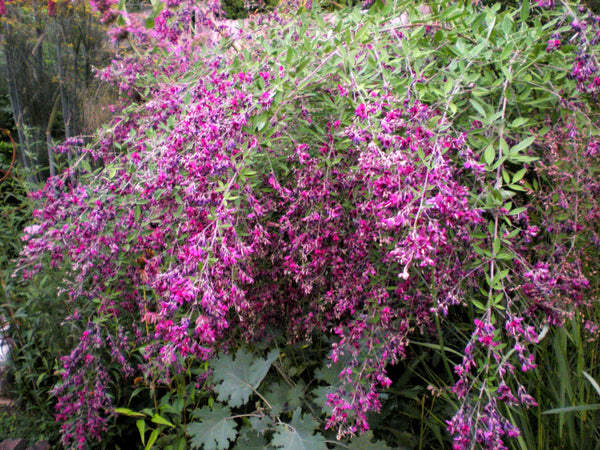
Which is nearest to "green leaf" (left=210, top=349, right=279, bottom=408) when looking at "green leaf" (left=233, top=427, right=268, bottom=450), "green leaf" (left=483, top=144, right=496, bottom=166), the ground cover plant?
the ground cover plant

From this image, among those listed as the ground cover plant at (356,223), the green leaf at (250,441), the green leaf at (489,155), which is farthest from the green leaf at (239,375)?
the green leaf at (489,155)

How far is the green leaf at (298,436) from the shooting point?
1633 millimetres

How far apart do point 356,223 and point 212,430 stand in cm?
93

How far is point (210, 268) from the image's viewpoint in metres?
1.32

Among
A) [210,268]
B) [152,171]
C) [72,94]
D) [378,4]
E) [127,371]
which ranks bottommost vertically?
[127,371]

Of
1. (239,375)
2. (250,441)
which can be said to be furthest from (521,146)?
(250,441)

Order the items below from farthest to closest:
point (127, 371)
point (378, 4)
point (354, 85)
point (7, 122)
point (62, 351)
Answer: point (7, 122) → point (62, 351) → point (127, 371) → point (378, 4) → point (354, 85)

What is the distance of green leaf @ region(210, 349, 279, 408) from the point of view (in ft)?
5.95

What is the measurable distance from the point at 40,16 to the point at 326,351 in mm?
4359

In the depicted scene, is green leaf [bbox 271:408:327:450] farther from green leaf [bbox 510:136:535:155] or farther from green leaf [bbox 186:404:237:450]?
green leaf [bbox 510:136:535:155]

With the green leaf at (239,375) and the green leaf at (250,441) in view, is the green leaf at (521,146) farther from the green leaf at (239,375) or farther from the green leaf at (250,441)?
the green leaf at (250,441)

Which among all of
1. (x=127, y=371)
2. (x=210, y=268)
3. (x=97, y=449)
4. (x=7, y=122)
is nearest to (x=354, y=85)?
(x=210, y=268)

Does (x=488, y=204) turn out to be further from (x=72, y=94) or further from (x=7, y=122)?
(x=7, y=122)

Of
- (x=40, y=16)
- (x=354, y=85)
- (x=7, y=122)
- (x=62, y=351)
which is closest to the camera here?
(x=354, y=85)
